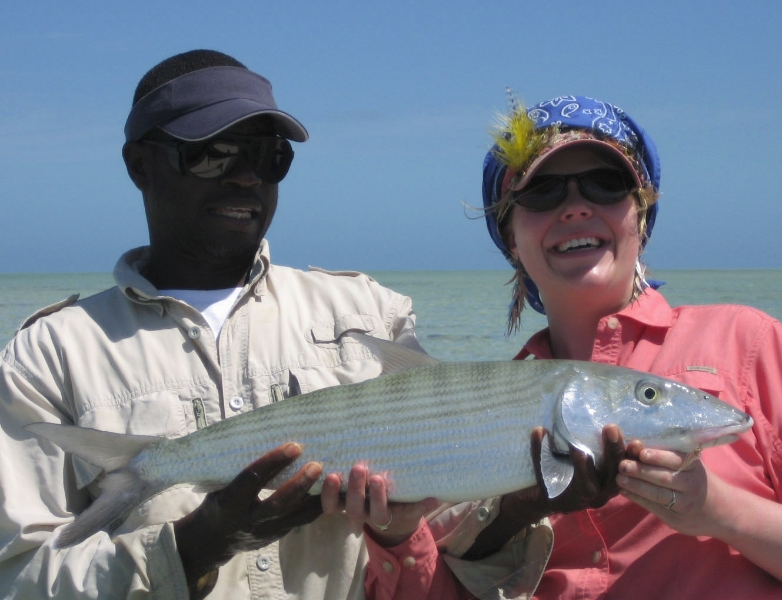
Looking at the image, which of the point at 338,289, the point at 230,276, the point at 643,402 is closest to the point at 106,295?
the point at 230,276

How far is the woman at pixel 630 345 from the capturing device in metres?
3.35

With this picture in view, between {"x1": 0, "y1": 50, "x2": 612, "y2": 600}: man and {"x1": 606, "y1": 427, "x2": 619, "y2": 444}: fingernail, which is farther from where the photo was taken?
{"x1": 0, "y1": 50, "x2": 612, "y2": 600}: man

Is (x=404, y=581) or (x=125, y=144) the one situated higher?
(x=125, y=144)

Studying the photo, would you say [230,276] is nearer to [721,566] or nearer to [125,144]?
[125,144]

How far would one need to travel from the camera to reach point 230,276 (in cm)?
447

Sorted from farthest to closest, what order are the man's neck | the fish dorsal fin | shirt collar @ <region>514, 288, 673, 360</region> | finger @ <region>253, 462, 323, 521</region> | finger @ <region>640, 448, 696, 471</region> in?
1. the man's neck
2. shirt collar @ <region>514, 288, 673, 360</region>
3. the fish dorsal fin
4. finger @ <region>253, 462, 323, 521</region>
5. finger @ <region>640, 448, 696, 471</region>

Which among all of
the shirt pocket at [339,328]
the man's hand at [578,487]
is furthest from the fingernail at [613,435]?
the shirt pocket at [339,328]

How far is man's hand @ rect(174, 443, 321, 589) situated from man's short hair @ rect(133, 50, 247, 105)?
2.12 m

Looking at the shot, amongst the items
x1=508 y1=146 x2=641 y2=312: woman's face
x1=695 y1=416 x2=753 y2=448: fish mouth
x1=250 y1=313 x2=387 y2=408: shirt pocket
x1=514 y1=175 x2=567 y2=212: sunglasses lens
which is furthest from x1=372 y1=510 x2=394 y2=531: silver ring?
x1=514 y1=175 x2=567 y2=212: sunglasses lens

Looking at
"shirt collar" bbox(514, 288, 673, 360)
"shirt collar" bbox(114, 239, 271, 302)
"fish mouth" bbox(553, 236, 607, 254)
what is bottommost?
"shirt collar" bbox(514, 288, 673, 360)

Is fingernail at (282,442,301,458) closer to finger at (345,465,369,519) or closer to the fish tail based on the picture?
finger at (345,465,369,519)

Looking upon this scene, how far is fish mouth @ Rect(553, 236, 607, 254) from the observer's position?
4.04 meters

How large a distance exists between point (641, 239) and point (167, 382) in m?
2.44

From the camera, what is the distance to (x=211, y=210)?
4.27 m
